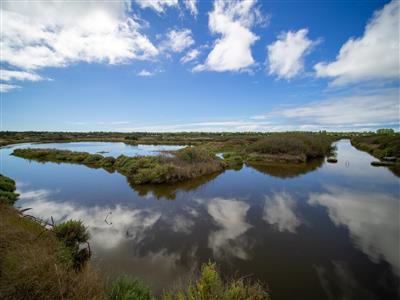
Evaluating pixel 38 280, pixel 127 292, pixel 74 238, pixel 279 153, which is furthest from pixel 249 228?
pixel 279 153

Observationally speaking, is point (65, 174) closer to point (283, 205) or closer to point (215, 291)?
point (283, 205)

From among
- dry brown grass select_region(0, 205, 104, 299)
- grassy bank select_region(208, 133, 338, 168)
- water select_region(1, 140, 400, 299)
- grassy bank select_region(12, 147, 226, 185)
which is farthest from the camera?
grassy bank select_region(208, 133, 338, 168)

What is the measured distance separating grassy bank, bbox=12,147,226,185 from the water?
1343 mm

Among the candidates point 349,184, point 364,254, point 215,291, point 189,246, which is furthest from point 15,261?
point 349,184

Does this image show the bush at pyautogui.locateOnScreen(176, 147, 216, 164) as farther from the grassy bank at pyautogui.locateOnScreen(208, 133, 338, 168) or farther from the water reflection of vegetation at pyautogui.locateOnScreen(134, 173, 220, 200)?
the grassy bank at pyautogui.locateOnScreen(208, 133, 338, 168)

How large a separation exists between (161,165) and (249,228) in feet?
39.8

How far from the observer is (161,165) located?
2044 cm

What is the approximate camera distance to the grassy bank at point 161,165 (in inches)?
752

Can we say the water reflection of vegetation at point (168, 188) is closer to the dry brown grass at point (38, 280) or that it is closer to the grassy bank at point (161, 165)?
the grassy bank at point (161, 165)

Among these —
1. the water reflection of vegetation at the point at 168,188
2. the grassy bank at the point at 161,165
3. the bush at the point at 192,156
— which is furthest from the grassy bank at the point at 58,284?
the bush at the point at 192,156

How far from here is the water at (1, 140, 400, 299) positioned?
702 cm

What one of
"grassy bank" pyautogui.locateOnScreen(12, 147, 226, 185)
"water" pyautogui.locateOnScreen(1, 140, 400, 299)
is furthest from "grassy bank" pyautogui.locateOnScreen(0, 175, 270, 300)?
"grassy bank" pyautogui.locateOnScreen(12, 147, 226, 185)

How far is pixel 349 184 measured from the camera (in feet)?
62.7

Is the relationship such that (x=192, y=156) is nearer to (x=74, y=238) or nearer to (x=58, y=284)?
(x=74, y=238)
